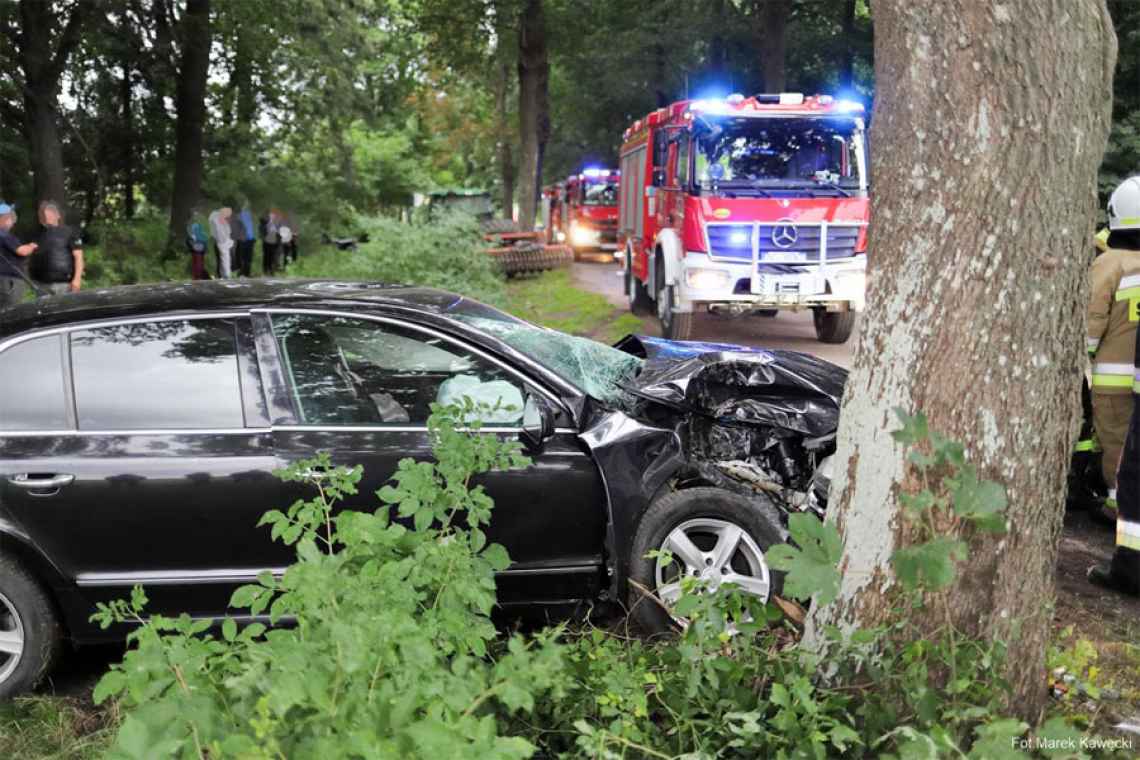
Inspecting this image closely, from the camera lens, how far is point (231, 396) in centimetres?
407

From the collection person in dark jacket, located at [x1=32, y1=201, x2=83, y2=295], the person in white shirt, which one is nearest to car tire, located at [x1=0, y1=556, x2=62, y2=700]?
person in dark jacket, located at [x1=32, y1=201, x2=83, y2=295]

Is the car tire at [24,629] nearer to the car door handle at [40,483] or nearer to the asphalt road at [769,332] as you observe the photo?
the car door handle at [40,483]

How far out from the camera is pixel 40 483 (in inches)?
153

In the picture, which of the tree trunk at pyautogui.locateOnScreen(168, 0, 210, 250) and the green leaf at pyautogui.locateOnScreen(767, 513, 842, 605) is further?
the tree trunk at pyautogui.locateOnScreen(168, 0, 210, 250)

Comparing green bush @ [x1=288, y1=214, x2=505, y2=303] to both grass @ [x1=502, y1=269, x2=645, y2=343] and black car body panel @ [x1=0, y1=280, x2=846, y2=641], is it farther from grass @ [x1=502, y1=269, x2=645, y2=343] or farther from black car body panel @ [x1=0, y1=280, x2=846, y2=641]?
black car body panel @ [x1=0, y1=280, x2=846, y2=641]

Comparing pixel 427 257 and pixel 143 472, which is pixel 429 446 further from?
pixel 427 257

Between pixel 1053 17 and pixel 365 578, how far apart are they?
2.24 m

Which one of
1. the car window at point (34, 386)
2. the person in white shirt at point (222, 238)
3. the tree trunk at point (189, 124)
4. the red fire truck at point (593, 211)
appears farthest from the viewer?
the red fire truck at point (593, 211)

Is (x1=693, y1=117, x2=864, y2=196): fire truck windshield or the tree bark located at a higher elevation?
the tree bark

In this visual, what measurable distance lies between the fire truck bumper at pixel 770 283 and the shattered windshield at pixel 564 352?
6.69 metres

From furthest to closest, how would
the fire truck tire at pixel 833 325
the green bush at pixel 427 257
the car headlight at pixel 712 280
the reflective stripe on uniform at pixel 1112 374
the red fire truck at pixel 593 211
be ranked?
the red fire truck at pixel 593 211 < the green bush at pixel 427 257 < the fire truck tire at pixel 833 325 < the car headlight at pixel 712 280 < the reflective stripe on uniform at pixel 1112 374

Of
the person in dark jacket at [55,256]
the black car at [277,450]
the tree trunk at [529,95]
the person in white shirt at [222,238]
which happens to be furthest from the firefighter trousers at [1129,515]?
the tree trunk at [529,95]

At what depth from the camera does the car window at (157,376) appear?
159 inches

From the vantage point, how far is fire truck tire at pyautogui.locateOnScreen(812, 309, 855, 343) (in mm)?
12648
